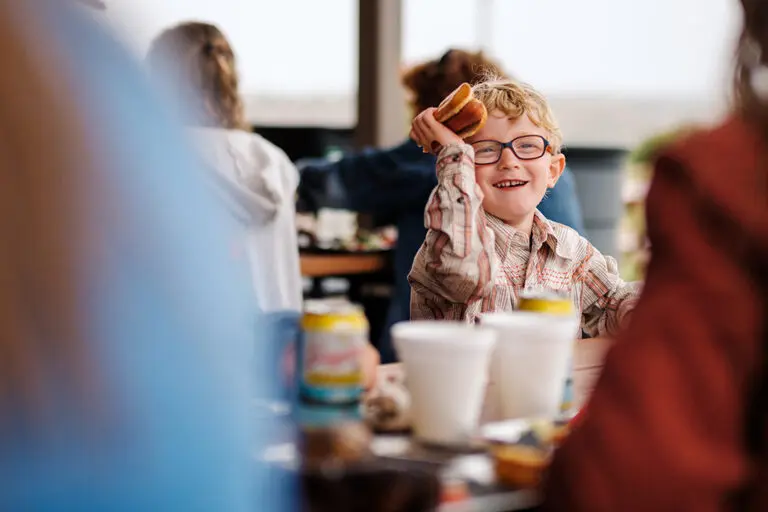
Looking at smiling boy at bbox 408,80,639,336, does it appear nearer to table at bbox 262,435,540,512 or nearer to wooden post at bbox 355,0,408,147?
table at bbox 262,435,540,512

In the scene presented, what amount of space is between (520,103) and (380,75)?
325 cm

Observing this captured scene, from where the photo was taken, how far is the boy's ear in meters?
2.15

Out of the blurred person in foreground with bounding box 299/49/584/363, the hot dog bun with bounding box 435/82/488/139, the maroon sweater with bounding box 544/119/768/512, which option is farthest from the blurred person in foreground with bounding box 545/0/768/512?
the blurred person in foreground with bounding box 299/49/584/363

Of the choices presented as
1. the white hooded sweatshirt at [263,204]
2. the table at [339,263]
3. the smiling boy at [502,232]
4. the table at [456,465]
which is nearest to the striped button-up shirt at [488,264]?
the smiling boy at [502,232]

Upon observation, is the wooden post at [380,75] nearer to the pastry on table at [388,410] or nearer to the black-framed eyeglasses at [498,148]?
the black-framed eyeglasses at [498,148]

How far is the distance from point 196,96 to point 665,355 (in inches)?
103

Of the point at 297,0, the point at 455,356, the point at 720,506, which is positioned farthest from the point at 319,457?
the point at 297,0

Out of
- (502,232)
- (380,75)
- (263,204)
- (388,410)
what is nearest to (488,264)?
(502,232)

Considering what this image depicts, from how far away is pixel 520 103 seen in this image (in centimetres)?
204

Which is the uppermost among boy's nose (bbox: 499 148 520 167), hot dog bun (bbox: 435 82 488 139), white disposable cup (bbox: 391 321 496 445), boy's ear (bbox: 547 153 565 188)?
hot dog bun (bbox: 435 82 488 139)

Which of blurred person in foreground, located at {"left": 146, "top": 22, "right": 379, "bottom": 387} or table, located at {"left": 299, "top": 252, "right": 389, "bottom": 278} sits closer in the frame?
blurred person in foreground, located at {"left": 146, "top": 22, "right": 379, "bottom": 387}

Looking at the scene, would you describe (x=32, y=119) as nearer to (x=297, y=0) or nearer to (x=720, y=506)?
(x=720, y=506)

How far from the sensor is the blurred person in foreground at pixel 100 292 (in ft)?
2.36

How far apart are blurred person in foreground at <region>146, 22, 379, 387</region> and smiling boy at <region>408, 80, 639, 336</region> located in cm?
132
